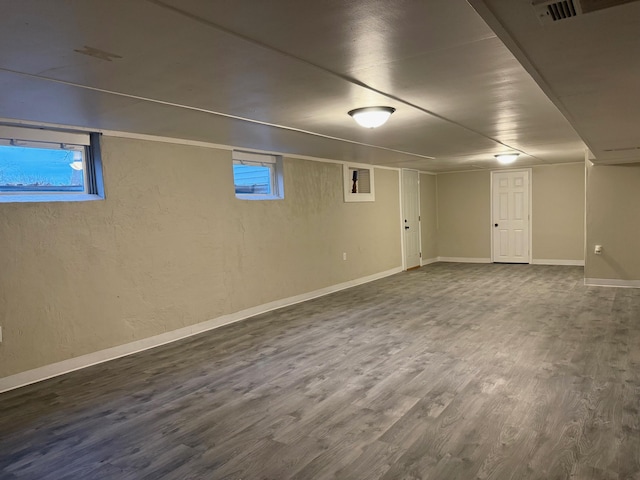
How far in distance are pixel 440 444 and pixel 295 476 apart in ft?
2.73

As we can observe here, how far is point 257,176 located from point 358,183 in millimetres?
2419

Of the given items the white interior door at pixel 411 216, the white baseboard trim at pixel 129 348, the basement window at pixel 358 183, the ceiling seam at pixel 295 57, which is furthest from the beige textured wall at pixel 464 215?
the ceiling seam at pixel 295 57

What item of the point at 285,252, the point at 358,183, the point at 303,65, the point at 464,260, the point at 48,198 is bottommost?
the point at 464,260

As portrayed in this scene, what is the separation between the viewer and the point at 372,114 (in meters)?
3.44

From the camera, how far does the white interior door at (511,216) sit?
959 cm

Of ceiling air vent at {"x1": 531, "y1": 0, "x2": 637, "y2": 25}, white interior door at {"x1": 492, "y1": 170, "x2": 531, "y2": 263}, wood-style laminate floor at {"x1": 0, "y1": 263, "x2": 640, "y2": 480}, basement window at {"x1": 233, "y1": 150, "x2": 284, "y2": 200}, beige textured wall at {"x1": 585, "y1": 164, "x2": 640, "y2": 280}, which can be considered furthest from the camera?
white interior door at {"x1": 492, "y1": 170, "x2": 531, "y2": 263}

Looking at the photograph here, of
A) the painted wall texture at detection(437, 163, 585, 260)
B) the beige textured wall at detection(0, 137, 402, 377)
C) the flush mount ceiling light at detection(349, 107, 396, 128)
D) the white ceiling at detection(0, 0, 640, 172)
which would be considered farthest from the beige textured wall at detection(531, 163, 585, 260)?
the flush mount ceiling light at detection(349, 107, 396, 128)

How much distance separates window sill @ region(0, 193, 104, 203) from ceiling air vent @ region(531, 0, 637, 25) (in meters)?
3.80

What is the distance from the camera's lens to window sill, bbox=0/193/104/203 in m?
3.62

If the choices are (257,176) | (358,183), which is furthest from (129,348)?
(358,183)

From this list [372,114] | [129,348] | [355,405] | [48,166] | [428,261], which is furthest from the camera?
[428,261]

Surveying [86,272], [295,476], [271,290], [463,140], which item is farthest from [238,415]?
[463,140]

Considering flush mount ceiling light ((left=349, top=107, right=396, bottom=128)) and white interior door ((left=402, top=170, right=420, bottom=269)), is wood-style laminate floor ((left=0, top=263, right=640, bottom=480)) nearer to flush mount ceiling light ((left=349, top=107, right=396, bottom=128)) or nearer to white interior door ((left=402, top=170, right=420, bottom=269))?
flush mount ceiling light ((left=349, top=107, right=396, bottom=128))

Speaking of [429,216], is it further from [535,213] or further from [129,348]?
[129,348]
